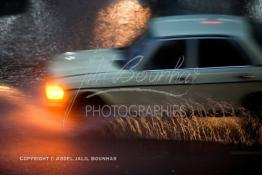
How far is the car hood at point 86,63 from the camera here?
26.5 feet

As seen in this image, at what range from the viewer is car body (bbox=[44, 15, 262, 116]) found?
775 cm

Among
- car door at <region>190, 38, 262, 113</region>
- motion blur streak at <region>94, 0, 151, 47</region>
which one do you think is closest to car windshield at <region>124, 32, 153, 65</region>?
car door at <region>190, 38, 262, 113</region>

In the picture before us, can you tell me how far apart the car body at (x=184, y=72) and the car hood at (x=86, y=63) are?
31mm

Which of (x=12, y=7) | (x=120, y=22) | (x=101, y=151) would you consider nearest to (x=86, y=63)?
(x=101, y=151)

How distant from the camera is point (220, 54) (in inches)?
307

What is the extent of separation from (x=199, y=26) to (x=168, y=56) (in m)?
0.63

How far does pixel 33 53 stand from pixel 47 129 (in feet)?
16.5

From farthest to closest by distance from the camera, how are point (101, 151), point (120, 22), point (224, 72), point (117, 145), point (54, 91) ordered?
point (120, 22)
point (54, 91)
point (117, 145)
point (224, 72)
point (101, 151)

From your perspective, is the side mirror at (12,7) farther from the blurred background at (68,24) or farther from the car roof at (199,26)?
the car roof at (199,26)

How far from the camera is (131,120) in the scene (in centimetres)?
814

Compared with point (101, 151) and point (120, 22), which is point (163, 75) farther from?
point (120, 22)

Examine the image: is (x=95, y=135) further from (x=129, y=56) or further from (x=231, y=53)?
(x=231, y=53)

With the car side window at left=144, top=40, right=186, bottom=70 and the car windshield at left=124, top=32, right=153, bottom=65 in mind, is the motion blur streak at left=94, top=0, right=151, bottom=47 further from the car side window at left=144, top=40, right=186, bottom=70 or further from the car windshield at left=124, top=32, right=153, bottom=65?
the car side window at left=144, top=40, right=186, bottom=70

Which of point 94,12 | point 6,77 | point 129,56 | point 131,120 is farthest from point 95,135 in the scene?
point 94,12
